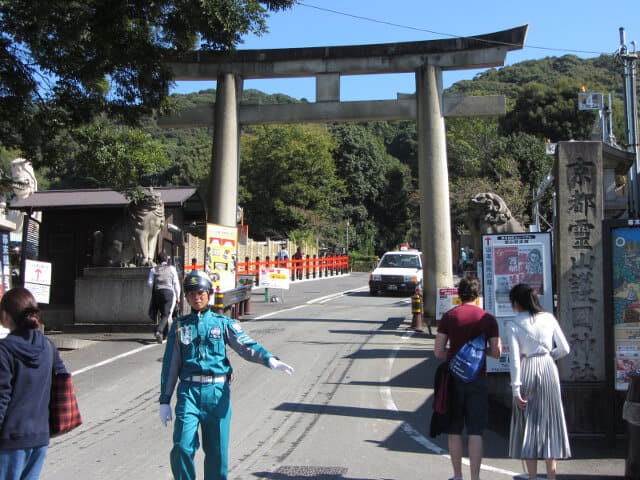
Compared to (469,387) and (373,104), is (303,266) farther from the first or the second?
(469,387)

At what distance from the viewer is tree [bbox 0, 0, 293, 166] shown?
10172mm

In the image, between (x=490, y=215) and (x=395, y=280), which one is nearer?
(x=490, y=215)

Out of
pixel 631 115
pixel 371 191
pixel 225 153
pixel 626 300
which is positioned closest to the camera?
pixel 626 300

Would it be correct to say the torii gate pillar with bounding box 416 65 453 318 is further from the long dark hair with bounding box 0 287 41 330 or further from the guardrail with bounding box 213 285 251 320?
the long dark hair with bounding box 0 287 41 330

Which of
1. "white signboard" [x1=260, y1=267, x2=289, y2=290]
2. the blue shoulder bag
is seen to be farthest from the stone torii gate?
the blue shoulder bag

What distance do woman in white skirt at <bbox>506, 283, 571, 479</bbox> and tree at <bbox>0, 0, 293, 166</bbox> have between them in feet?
24.8

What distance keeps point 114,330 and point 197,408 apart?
11.3 metres

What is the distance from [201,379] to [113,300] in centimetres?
1154

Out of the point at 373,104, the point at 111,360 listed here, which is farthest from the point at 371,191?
the point at 111,360

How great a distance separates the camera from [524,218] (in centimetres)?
3941

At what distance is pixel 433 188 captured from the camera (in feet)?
54.5

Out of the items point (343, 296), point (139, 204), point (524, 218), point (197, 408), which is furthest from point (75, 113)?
point (524, 218)

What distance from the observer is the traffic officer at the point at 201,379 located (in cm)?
454

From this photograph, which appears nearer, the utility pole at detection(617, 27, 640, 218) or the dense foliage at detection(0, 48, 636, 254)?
the utility pole at detection(617, 27, 640, 218)
